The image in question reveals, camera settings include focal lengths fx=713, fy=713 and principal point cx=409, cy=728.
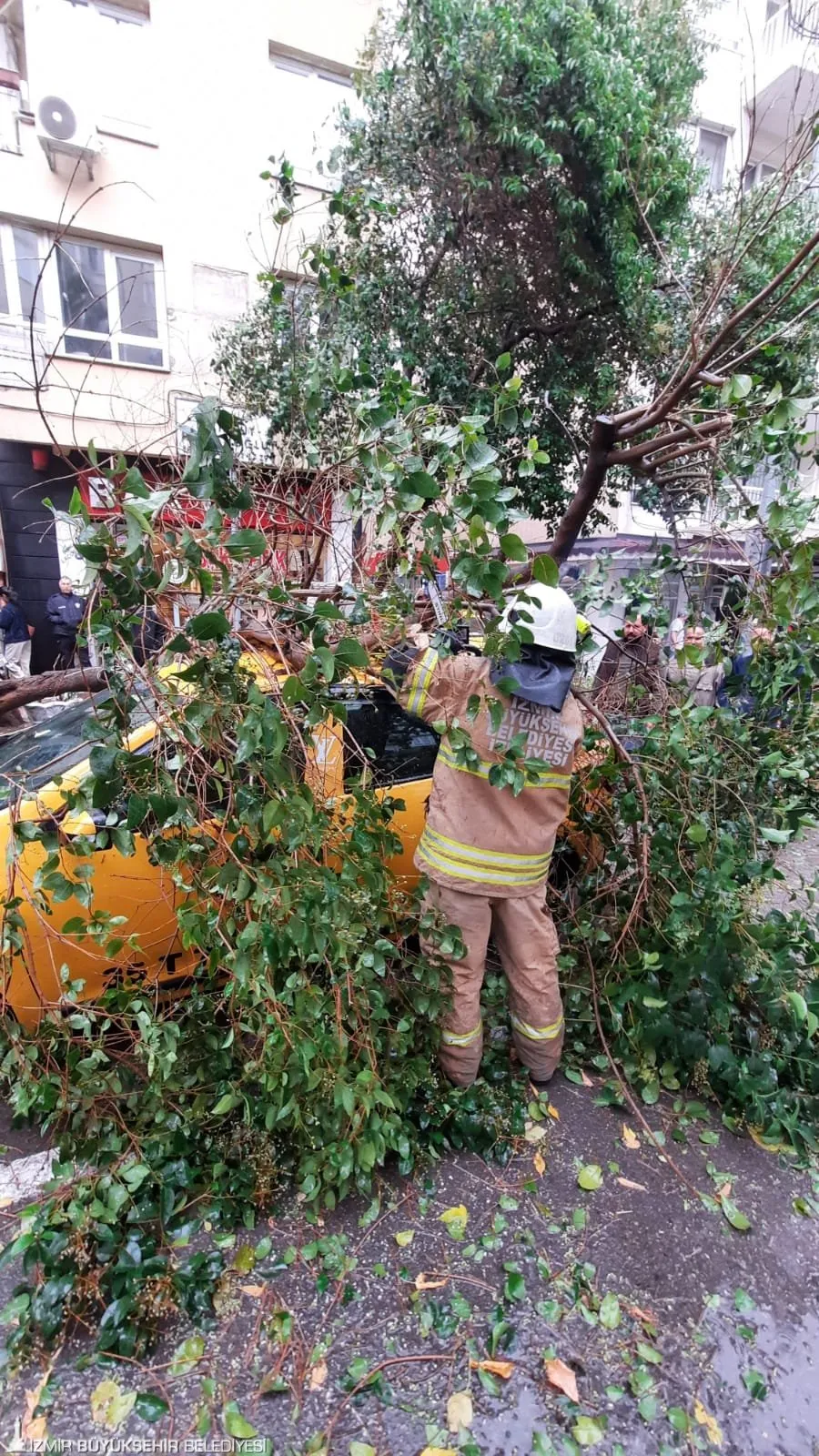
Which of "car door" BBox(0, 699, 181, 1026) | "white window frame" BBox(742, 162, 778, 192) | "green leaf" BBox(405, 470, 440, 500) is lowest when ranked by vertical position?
"car door" BBox(0, 699, 181, 1026)

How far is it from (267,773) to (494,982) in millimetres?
1703

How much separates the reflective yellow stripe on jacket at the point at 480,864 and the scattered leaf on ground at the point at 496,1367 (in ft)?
4.19

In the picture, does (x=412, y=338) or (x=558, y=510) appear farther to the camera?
(x=558, y=510)

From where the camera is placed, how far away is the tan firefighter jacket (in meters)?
2.45

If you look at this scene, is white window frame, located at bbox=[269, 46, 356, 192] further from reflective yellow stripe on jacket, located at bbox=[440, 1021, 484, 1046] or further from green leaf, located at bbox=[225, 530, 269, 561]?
reflective yellow stripe on jacket, located at bbox=[440, 1021, 484, 1046]

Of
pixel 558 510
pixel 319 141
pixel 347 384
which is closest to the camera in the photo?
pixel 347 384

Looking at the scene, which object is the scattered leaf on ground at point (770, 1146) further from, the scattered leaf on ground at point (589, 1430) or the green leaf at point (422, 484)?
the green leaf at point (422, 484)

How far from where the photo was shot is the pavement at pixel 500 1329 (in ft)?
5.39

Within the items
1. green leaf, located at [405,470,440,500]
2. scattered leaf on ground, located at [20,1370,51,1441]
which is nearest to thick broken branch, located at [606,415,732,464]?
green leaf, located at [405,470,440,500]

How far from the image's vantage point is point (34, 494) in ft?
34.7

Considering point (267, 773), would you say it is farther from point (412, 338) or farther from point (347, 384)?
point (412, 338)

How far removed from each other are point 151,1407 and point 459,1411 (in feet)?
2.33

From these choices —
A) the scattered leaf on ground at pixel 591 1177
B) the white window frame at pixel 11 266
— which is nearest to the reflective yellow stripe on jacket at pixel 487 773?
the scattered leaf on ground at pixel 591 1177

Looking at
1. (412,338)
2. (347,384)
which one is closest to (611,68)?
(412,338)
